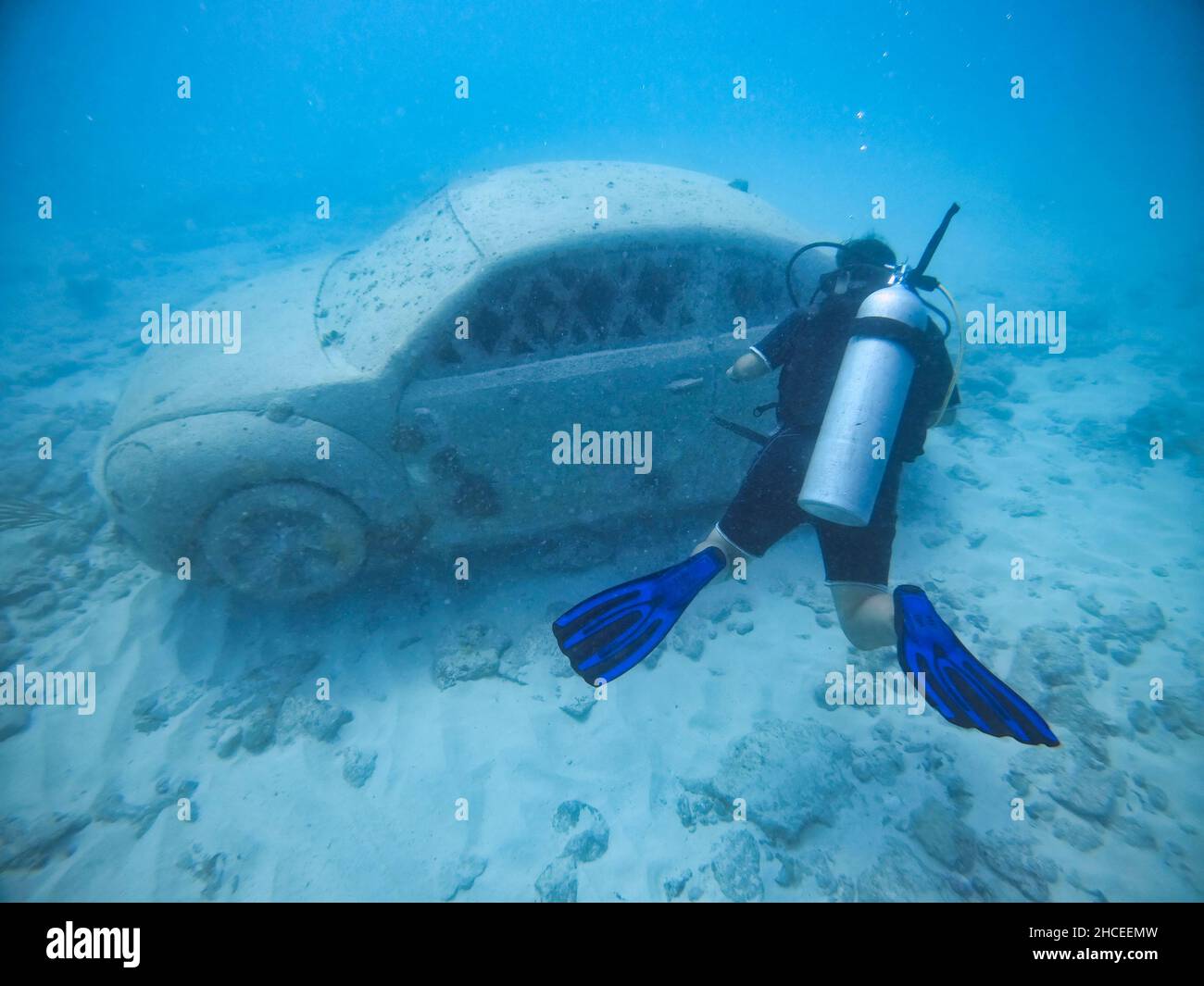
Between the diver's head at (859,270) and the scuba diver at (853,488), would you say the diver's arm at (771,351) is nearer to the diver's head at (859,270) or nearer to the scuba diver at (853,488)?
the scuba diver at (853,488)

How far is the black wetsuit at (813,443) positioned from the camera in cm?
256

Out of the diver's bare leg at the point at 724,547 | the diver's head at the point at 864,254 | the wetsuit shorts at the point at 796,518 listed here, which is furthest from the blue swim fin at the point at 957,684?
the diver's head at the point at 864,254

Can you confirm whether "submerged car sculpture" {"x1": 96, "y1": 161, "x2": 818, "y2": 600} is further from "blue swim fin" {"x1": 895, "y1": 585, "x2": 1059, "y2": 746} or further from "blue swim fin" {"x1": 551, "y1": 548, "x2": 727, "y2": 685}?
"blue swim fin" {"x1": 895, "y1": 585, "x2": 1059, "y2": 746}

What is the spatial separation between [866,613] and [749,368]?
5.03 feet

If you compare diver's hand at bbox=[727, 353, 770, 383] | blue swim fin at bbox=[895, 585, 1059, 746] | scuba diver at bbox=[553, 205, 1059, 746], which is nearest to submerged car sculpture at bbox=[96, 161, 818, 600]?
diver's hand at bbox=[727, 353, 770, 383]

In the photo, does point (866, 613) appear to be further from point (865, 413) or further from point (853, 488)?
point (865, 413)

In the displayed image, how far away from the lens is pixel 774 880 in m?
2.40

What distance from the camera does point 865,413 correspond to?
2336mm

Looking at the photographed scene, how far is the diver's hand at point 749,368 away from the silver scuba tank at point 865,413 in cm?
64

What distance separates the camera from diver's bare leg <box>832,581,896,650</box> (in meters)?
2.47

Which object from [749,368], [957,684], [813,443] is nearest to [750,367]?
[749,368]

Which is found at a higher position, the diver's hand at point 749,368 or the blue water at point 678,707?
the diver's hand at point 749,368

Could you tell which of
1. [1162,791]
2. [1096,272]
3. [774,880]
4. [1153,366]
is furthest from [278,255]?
[1096,272]
